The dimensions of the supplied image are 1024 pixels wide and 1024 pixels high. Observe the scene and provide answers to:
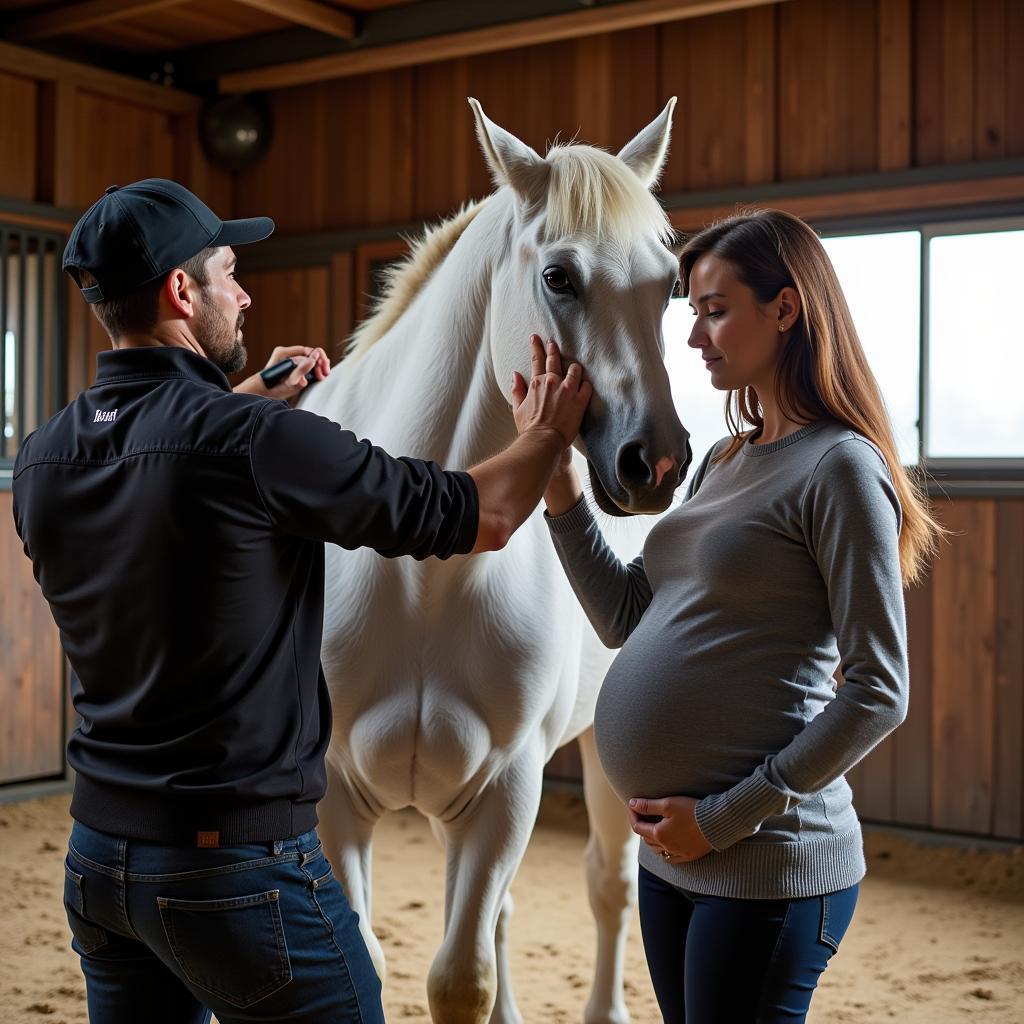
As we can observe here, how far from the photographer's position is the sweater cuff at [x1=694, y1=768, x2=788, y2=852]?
3.61 feet

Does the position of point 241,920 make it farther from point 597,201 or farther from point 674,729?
point 597,201

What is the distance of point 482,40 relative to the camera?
4.29 m

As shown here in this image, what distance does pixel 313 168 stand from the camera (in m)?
5.09

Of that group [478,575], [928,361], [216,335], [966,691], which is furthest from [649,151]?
[966,691]

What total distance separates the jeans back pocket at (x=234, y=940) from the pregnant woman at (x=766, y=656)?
398 mm

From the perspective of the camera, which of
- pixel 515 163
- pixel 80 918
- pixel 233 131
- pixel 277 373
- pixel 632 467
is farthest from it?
pixel 233 131

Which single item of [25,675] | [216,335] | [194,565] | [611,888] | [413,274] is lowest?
[611,888]

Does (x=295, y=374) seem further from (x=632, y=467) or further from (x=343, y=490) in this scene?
(x=343, y=490)

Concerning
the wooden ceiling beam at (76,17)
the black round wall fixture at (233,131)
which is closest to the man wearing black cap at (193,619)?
the wooden ceiling beam at (76,17)

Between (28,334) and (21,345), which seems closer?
(21,345)

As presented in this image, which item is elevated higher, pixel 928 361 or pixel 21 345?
pixel 21 345

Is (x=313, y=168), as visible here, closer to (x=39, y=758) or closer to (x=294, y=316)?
(x=294, y=316)

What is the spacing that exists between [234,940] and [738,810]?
0.49m

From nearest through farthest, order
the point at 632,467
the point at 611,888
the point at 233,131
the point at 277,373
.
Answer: the point at 632,467 → the point at 277,373 → the point at 611,888 → the point at 233,131
